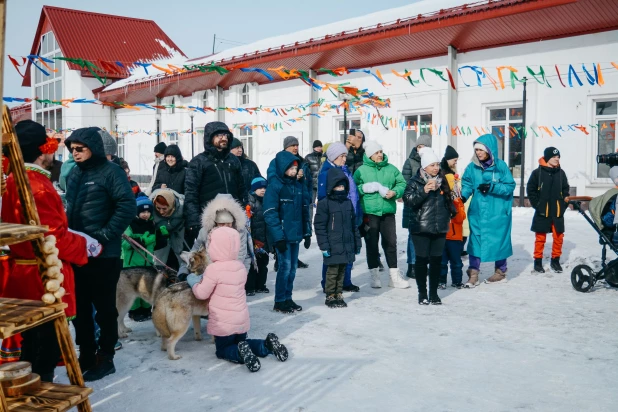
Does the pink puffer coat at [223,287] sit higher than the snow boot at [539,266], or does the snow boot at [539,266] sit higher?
the pink puffer coat at [223,287]

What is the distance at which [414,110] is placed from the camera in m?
16.2

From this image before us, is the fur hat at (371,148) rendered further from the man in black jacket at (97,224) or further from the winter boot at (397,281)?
the man in black jacket at (97,224)

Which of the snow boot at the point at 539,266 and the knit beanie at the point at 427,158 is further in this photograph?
the snow boot at the point at 539,266

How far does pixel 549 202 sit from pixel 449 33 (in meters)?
8.19

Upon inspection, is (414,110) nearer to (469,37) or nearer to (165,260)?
(469,37)

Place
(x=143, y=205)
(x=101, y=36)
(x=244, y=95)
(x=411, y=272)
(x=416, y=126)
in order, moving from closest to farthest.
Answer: (x=143, y=205) → (x=411, y=272) → (x=416, y=126) → (x=244, y=95) → (x=101, y=36)

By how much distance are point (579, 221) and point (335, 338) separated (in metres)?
8.76

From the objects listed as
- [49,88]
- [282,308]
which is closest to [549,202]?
[282,308]

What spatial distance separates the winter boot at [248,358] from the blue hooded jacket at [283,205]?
1.73 meters

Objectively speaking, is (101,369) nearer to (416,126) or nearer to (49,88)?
(416,126)

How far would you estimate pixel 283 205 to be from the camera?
601 centimetres

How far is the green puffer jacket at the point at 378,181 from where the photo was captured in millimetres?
6984

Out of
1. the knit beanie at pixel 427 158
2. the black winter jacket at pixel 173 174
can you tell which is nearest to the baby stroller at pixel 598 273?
the knit beanie at pixel 427 158

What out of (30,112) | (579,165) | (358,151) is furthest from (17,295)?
(30,112)
